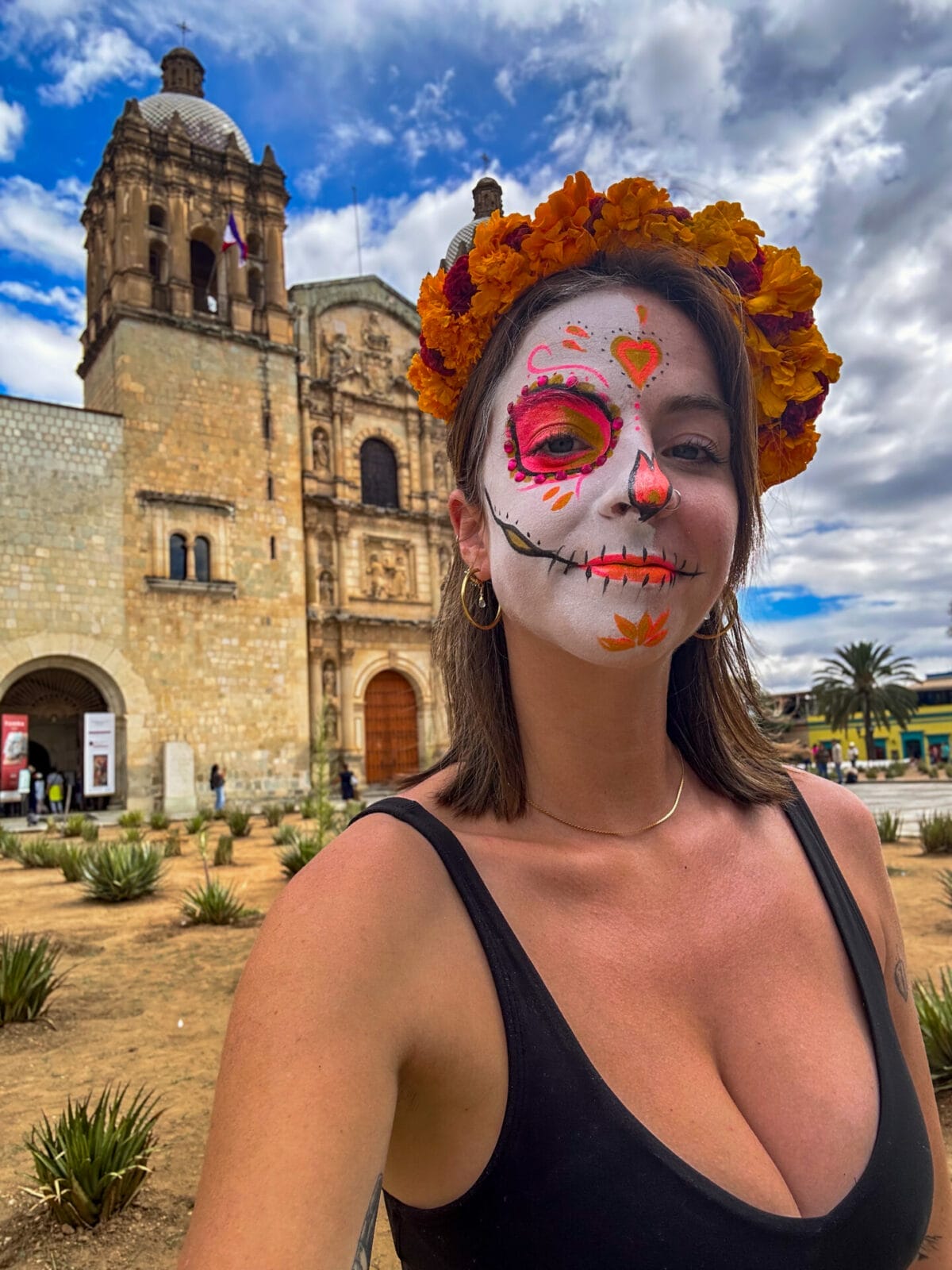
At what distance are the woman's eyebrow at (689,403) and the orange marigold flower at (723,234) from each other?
298mm

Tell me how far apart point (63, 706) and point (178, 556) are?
538cm

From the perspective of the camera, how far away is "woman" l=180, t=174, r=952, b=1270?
3.28ft

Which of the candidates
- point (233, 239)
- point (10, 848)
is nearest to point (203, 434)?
point (233, 239)

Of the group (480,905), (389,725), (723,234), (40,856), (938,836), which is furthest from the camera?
(389,725)

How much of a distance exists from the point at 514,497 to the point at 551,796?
578 mm

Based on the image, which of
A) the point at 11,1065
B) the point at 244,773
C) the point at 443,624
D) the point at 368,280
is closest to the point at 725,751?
the point at 443,624

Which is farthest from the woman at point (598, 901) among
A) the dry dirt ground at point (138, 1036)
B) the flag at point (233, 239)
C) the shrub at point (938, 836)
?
the flag at point (233, 239)

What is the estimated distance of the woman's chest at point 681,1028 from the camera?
109 cm

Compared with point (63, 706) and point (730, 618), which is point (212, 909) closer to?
point (730, 618)

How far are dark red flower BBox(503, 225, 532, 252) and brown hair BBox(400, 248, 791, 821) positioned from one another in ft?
0.31

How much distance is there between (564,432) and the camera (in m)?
1.49

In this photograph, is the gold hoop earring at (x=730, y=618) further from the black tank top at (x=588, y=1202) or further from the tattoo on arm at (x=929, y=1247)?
the tattoo on arm at (x=929, y=1247)

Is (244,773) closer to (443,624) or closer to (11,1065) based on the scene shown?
(11,1065)

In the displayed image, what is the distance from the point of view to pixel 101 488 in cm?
2078
